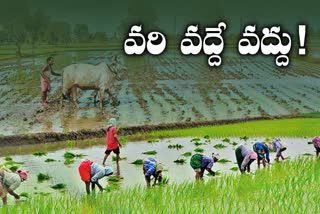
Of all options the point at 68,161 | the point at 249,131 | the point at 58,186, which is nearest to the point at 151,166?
the point at 58,186

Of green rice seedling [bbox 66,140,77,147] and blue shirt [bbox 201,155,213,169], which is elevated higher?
blue shirt [bbox 201,155,213,169]

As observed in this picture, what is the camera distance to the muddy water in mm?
7539

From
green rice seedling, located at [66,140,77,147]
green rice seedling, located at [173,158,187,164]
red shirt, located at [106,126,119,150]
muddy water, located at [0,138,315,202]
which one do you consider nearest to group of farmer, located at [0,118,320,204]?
muddy water, located at [0,138,315,202]

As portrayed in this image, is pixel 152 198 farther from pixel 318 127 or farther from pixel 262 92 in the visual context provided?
pixel 262 92

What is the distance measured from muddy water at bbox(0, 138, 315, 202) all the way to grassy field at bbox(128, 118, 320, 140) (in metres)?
0.54

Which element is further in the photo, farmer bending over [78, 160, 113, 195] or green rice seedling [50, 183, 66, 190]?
green rice seedling [50, 183, 66, 190]

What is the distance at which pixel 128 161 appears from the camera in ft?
30.3

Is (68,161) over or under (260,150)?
under

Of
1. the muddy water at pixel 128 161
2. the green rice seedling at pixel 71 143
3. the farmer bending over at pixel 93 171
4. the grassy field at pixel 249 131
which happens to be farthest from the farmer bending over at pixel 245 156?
the grassy field at pixel 249 131

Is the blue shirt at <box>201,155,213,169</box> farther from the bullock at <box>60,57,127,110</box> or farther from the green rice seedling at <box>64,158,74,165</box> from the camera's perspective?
the bullock at <box>60,57,127,110</box>

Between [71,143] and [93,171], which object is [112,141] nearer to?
[93,171]

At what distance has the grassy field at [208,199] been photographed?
5.27 meters

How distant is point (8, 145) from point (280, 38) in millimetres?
6099

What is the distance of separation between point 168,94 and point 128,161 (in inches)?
361
